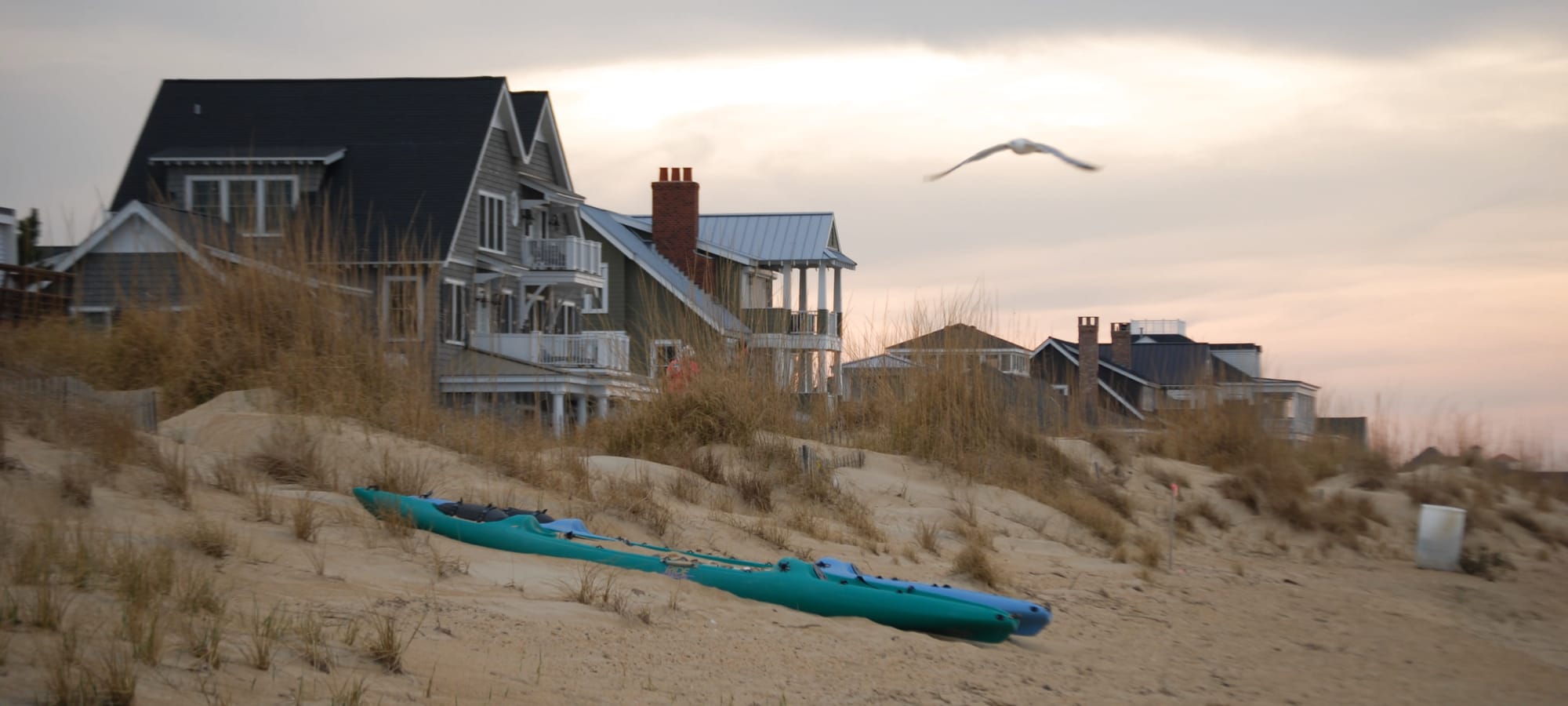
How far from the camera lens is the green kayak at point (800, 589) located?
7617 millimetres

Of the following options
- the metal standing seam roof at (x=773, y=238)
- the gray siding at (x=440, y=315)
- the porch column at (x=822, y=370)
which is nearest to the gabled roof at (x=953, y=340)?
the porch column at (x=822, y=370)

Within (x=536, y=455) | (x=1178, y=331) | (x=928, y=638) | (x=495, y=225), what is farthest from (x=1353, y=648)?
(x=1178, y=331)

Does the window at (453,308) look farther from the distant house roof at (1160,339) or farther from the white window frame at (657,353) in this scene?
the distant house roof at (1160,339)

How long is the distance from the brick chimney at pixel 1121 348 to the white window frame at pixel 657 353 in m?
42.6

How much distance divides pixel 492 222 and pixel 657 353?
15724 millimetres

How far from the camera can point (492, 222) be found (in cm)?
2953

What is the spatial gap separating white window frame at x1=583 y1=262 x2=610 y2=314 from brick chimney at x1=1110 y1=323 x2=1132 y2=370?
27600mm

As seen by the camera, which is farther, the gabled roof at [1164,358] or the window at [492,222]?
the gabled roof at [1164,358]

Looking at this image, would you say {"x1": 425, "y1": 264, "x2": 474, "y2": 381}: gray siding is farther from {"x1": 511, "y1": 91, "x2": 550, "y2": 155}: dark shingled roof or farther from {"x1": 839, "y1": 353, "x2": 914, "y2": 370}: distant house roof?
{"x1": 839, "y1": 353, "x2": 914, "y2": 370}: distant house roof

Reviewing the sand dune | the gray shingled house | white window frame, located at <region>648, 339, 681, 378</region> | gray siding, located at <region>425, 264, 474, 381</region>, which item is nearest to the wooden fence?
the sand dune

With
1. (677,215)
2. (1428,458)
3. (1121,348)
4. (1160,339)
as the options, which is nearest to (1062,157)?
(1428,458)

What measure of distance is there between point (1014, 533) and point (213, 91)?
2332cm

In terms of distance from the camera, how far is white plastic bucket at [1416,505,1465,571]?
1574 cm

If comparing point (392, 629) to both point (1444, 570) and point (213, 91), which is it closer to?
point (1444, 570)
